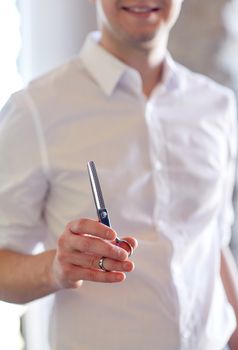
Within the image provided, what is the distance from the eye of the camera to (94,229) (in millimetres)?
585

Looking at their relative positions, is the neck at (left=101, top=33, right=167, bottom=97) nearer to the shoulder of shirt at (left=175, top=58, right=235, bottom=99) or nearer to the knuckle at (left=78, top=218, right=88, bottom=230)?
the shoulder of shirt at (left=175, top=58, right=235, bottom=99)

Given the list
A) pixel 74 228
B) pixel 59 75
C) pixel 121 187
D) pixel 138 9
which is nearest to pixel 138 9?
pixel 138 9

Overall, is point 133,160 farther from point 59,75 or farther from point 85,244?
point 85,244

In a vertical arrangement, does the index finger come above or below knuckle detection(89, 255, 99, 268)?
above

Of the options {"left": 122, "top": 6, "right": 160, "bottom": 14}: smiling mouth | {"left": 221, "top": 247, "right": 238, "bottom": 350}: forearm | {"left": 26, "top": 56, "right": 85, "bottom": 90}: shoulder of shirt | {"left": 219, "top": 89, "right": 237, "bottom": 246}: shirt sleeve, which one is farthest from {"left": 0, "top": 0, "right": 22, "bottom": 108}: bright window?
{"left": 221, "top": 247, "right": 238, "bottom": 350}: forearm

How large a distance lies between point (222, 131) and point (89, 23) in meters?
0.41

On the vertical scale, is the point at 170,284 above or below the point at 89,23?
below

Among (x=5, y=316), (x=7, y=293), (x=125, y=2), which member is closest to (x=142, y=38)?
(x=125, y=2)

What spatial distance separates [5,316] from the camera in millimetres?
1098

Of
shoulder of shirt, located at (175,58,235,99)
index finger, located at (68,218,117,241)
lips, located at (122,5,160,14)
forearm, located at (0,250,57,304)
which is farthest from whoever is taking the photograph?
shoulder of shirt, located at (175,58,235,99)

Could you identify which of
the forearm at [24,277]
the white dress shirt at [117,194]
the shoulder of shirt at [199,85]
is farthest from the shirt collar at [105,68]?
the forearm at [24,277]

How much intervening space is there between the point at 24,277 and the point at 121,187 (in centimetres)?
19

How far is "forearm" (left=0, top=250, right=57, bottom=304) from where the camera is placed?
745mm

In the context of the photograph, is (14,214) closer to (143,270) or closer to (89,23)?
(143,270)
